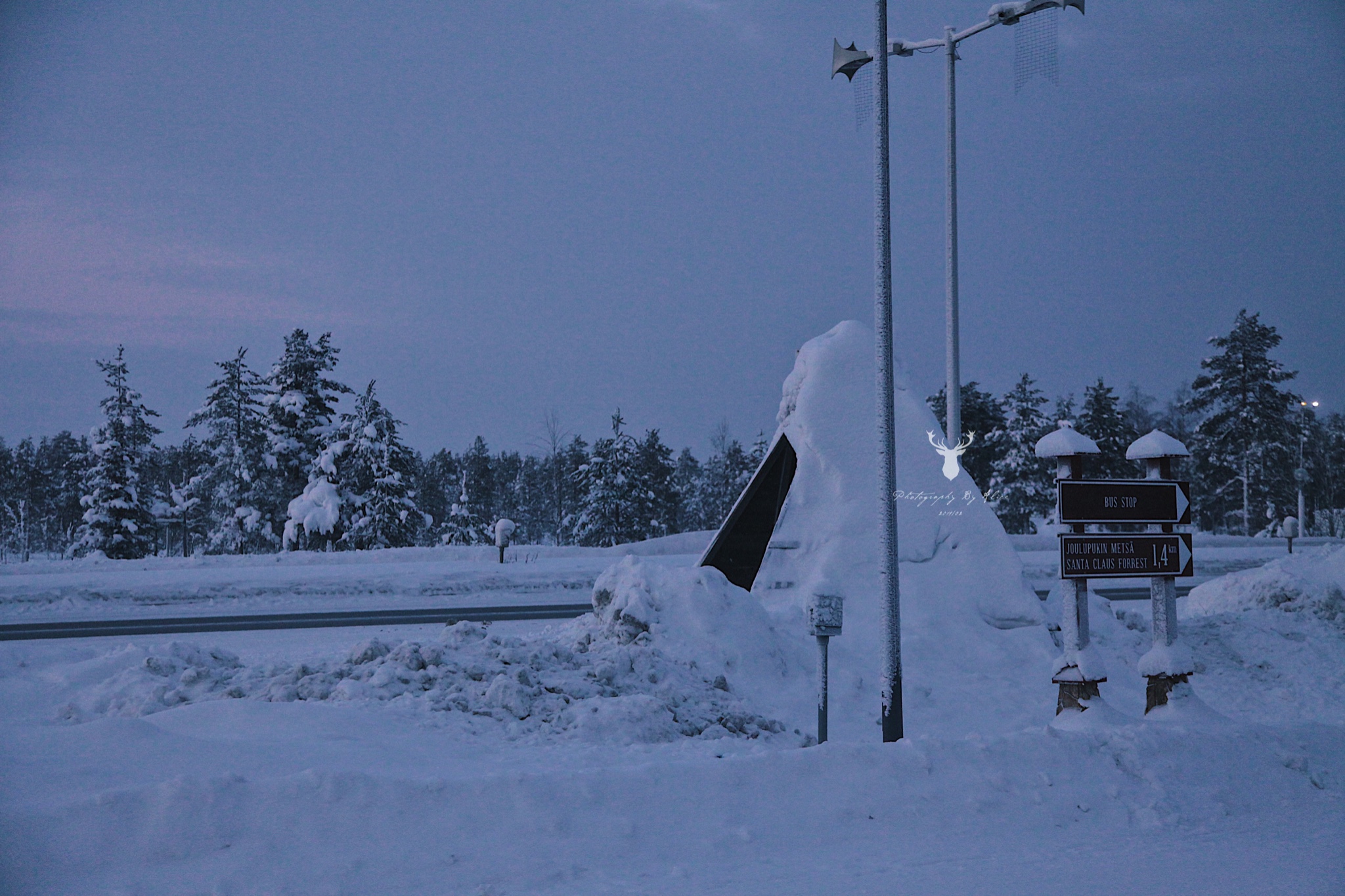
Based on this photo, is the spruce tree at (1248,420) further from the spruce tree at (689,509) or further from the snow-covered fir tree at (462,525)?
the snow-covered fir tree at (462,525)

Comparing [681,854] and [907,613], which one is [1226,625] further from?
[681,854]

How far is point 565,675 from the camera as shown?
340 inches

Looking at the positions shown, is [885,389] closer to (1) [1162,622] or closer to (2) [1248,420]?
(1) [1162,622]

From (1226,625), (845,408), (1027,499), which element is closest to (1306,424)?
(1027,499)

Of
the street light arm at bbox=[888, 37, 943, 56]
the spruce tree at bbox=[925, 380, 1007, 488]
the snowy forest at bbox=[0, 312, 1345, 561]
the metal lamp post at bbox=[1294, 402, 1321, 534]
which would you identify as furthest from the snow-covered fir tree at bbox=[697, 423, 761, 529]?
the street light arm at bbox=[888, 37, 943, 56]

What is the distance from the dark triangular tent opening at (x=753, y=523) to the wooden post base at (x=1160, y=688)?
5.27m

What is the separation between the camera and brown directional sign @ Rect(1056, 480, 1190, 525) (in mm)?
8344

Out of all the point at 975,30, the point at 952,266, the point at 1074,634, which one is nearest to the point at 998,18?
the point at 975,30

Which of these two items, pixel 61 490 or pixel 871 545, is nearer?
pixel 871 545

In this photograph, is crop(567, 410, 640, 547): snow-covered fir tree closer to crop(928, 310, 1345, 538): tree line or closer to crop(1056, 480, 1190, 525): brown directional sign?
crop(928, 310, 1345, 538): tree line

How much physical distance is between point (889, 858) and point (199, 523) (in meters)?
66.5

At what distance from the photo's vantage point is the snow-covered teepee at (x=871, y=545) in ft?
34.8

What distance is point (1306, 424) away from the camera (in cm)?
6112

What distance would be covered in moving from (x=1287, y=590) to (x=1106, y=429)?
3870 centimetres
